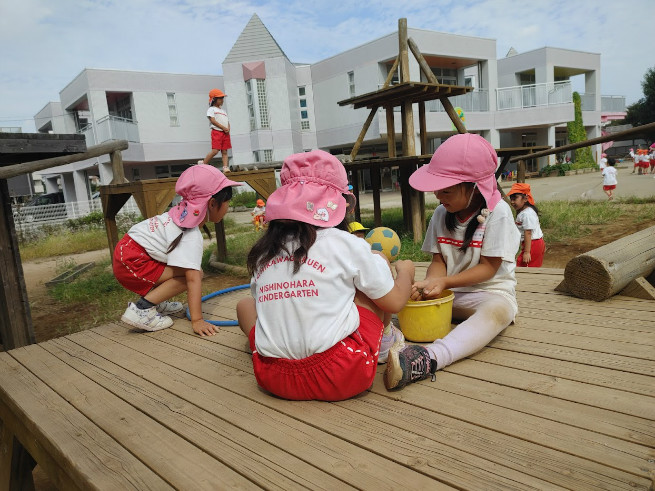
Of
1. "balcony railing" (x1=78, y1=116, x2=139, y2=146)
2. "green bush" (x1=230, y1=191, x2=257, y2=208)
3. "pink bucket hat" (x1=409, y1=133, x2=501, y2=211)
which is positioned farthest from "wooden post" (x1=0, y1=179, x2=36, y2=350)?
"balcony railing" (x1=78, y1=116, x2=139, y2=146)

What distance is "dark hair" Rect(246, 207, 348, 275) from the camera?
1889mm

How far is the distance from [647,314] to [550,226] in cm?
733

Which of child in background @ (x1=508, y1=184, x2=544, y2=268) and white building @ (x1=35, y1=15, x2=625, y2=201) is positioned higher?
white building @ (x1=35, y1=15, x2=625, y2=201)

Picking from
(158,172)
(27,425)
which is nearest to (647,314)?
(27,425)

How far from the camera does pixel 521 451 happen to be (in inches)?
60.9

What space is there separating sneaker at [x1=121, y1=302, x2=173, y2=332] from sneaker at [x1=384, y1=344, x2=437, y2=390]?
1926 mm

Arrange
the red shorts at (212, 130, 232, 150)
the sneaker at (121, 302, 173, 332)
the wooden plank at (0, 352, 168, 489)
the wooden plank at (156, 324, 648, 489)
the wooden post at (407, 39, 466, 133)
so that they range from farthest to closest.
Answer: the red shorts at (212, 130, 232, 150)
the wooden post at (407, 39, 466, 133)
the sneaker at (121, 302, 173, 332)
the wooden plank at (0, 352, 168, 489)
the wooden plank at (156, 324, 648, 489)

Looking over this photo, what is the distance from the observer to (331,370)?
6.24ft

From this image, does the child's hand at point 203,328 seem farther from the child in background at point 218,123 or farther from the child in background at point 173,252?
the child in background at point 218,123

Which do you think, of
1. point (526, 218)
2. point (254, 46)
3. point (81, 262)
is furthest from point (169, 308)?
point (254, 46)

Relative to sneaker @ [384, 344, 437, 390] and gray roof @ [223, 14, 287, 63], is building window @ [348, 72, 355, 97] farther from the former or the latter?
sneaker @ [384, 344, 437, 390]

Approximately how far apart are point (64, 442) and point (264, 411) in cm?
79

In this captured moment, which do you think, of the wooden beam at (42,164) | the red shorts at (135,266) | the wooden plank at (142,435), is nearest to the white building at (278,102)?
the wooden beam at (42,164)

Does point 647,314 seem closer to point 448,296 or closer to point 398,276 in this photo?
point 448,296
